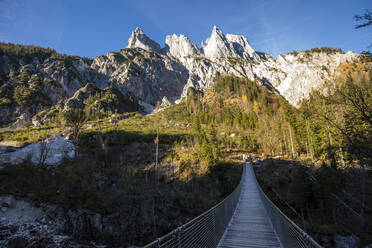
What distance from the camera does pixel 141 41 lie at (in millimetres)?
157375

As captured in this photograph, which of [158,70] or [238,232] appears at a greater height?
[158,70]

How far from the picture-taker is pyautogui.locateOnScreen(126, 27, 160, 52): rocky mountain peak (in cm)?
15604

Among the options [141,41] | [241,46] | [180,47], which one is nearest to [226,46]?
[241,46]

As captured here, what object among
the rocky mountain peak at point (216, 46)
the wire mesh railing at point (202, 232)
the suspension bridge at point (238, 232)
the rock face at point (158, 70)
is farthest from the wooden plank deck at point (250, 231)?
the rocky mountain peak at point (216, 46)

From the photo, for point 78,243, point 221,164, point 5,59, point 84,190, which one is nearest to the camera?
point 78,243

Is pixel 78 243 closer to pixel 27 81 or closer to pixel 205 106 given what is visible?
pixel 205 106

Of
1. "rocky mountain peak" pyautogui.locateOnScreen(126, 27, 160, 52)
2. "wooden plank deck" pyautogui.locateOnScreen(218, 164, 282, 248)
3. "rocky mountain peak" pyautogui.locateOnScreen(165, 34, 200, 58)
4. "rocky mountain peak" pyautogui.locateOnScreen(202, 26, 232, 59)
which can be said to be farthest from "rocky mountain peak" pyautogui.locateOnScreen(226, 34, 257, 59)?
"wooden plank deck" pyautogui.locateOnScreen(218, 164, 282, 248)

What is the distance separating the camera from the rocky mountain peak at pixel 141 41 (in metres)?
156

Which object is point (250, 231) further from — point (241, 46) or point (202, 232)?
point (241, 46)

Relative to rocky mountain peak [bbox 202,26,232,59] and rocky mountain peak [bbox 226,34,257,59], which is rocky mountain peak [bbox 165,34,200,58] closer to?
rocky mountain peak [bbox 202,26,232,59]

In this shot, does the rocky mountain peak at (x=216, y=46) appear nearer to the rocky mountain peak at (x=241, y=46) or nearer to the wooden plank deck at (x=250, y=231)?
the rocky mountain peak at (x=241, y=46)

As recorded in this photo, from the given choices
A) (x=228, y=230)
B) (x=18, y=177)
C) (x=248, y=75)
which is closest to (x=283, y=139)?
(x=228, y=230)

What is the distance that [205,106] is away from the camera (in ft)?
307

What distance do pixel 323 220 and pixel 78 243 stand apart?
18.8 metres
